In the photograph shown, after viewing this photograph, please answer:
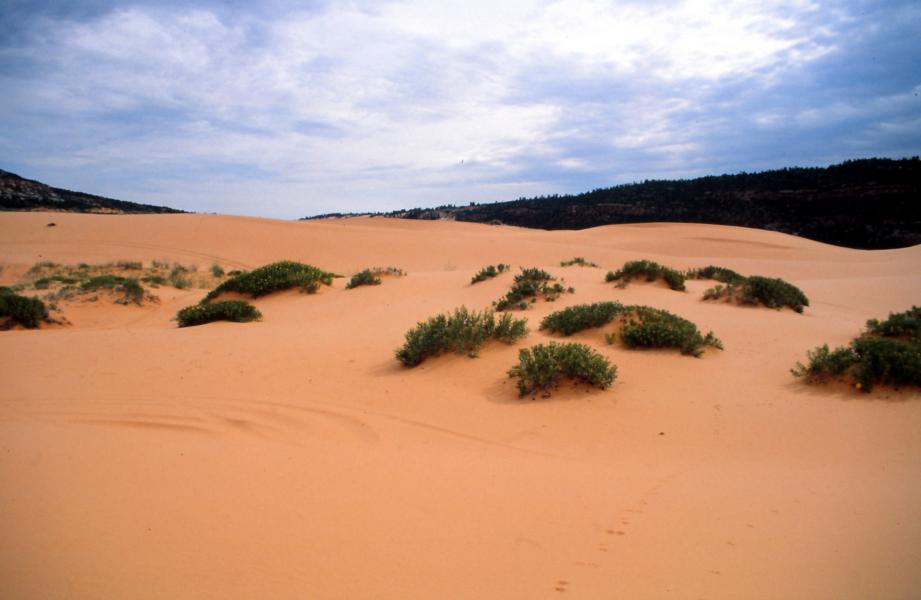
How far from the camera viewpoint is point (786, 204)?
137ft

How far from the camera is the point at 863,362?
5.20m

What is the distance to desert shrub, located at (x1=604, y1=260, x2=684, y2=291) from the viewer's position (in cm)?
1170

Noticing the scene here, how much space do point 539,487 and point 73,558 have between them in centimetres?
256

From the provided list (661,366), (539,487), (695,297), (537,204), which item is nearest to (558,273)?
(695,297)

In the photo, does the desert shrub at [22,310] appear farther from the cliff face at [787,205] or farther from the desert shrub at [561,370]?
the cliff face at [787,205]

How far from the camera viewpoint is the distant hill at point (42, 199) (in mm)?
47275

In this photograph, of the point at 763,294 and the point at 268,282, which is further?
the point at 268,282

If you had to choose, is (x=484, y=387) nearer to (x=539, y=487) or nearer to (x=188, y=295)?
(x=539, y=487)

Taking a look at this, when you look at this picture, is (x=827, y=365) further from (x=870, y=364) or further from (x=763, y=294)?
(x=763, y=294)

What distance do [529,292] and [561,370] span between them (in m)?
4.89

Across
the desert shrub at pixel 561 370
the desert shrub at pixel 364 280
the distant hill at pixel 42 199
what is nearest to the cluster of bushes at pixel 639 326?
the desert shrub at pixel 561 370

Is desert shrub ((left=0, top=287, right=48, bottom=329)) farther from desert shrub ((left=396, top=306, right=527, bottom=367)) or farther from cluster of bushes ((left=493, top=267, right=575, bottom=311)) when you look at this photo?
cluster of bushes ((left=493, top=267, right=575, bottom=311))

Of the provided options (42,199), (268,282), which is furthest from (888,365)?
(42,199)

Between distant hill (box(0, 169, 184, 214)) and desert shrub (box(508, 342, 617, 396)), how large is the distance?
53777mm
